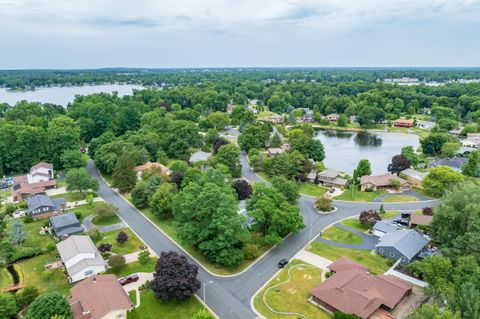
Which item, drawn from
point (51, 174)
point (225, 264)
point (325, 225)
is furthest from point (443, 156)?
point (51, 174)

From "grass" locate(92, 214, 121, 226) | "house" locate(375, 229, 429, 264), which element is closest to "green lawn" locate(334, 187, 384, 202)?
"house" locate(375, 229, 429, 264)

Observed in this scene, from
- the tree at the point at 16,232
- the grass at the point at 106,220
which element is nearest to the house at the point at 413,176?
the grass at the point at 106,220

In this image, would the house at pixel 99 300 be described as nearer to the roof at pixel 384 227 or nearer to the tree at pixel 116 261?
the tree at pixel 116 261

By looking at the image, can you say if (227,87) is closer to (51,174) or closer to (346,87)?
(346,87)

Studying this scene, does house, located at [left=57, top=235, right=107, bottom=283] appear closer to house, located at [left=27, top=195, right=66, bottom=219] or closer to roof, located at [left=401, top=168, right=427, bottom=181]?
house, located at [left=27, top=195, right=66, bottom=219]

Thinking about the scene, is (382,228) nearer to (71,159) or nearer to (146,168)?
(146,168)

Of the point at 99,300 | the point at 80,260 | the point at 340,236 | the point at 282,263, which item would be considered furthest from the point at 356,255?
the point at 80,260
